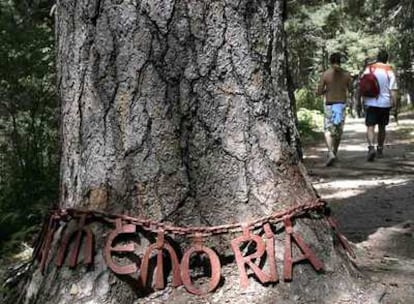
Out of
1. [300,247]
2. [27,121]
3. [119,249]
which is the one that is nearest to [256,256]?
[300,247]

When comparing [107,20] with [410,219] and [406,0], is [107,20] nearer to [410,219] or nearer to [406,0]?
[410,219]

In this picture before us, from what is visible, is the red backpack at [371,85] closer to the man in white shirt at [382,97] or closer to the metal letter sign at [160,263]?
the man in white shirt at [382,97]

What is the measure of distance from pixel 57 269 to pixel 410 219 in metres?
3.99

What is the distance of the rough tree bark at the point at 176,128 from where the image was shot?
310cm

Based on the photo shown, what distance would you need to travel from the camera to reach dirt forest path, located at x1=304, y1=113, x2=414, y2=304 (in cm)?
365

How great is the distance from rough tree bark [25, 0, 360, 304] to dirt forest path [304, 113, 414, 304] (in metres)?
0.55

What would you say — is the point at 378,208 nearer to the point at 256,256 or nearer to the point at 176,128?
the point at 256,256

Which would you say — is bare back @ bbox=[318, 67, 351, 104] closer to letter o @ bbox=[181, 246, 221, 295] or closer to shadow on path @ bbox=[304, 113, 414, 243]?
shadow on path @ bbox=[304, 113, 414, 243]

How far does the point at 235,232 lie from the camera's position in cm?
316

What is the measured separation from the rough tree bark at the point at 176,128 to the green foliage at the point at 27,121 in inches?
190

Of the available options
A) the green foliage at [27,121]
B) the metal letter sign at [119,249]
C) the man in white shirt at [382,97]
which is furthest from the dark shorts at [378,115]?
the metal letter sign at [119,249]

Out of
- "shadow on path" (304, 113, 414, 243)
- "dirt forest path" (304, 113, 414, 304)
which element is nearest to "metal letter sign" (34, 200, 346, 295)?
"dirt forest path" (304, 113, 414, 304)

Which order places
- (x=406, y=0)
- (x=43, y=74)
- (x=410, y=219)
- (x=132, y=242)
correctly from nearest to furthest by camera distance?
(x=132, y=242) < (x=410, y=219) < (x=43, y=74) < (x=406, y=0)

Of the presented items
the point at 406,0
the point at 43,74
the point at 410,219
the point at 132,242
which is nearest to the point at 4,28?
the point at 43,74
